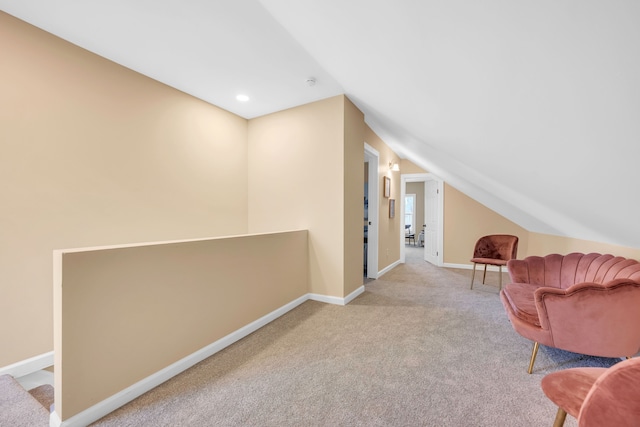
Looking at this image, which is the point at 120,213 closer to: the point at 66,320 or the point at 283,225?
the point at 66,320

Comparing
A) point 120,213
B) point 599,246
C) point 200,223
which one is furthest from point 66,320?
point 599,246

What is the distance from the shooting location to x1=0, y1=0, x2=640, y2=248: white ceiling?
0.99m

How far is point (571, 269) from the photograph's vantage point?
2.53 meters

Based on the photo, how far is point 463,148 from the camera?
2654 mm

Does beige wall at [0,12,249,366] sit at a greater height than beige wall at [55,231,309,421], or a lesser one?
greater

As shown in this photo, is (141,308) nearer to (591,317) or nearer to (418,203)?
(591,317)

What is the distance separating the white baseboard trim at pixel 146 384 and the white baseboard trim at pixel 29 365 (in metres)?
0.91

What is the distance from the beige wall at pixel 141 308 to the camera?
1.43 meters

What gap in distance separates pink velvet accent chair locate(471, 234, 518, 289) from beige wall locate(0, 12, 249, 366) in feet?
13.4

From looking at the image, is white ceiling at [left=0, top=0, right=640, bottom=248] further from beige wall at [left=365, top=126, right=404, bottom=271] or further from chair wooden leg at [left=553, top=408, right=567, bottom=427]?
beige wall at [left=365, top=126, right=404, bottom=271]

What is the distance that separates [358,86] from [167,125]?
214 cm

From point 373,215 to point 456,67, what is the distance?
3229 mm

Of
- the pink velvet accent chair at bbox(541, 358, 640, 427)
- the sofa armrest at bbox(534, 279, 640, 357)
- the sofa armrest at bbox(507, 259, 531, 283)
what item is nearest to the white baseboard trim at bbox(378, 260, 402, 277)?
the sofa armrest at bbox(507, 259, 531, 283)

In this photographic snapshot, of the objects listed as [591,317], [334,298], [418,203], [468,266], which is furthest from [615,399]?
[418,203]
